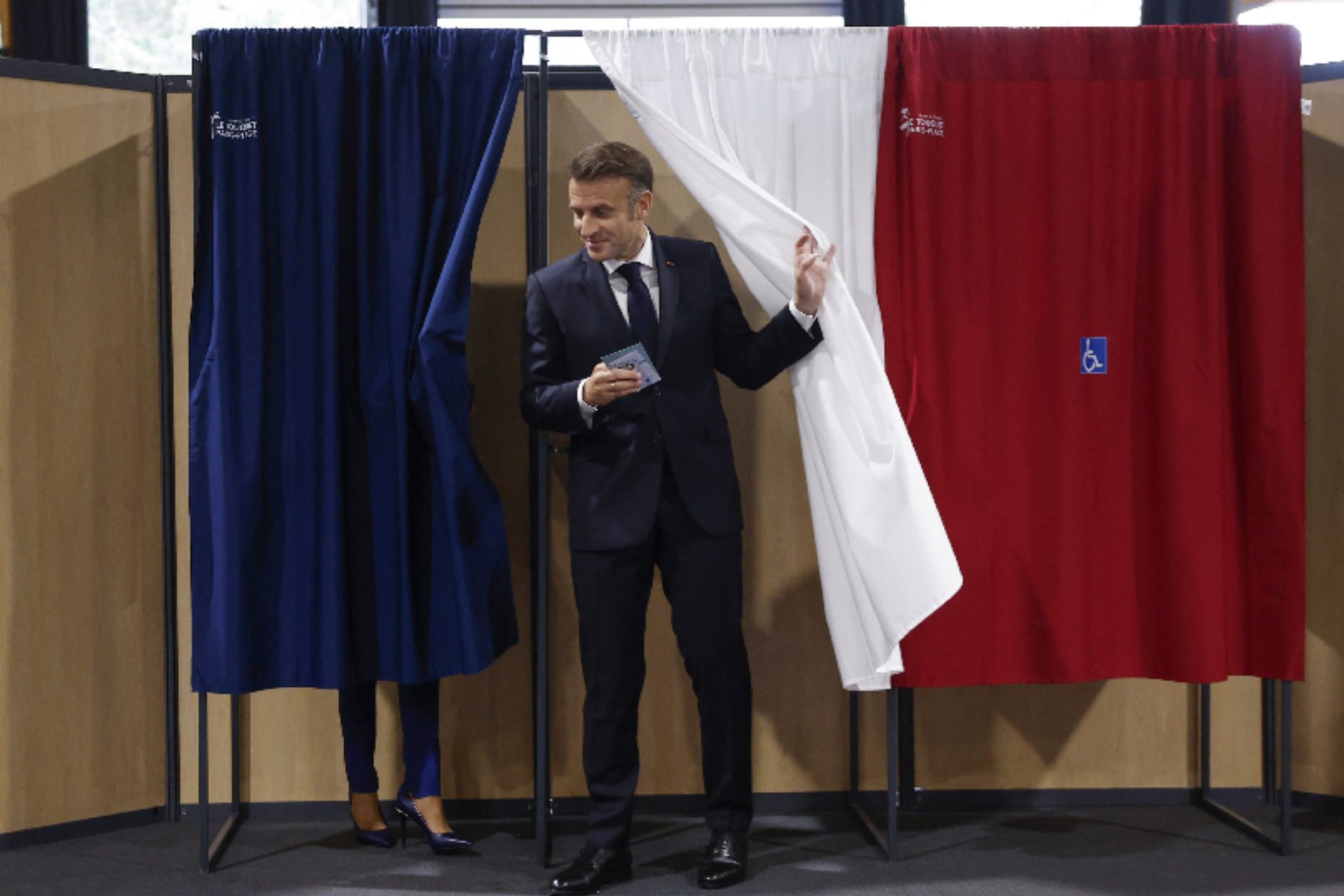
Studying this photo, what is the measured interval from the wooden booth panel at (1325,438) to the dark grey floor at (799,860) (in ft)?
0.74

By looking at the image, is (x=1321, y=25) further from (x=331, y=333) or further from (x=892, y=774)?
(x=331, y=333)

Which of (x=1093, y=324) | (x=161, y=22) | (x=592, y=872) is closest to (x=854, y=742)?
(x=592, y=872)

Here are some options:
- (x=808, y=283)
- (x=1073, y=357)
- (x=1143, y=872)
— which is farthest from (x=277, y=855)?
(x=1073, y=357)

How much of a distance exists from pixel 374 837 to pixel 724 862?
2.97 ft

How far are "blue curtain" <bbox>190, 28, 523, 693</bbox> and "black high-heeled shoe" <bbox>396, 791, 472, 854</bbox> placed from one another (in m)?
0.43

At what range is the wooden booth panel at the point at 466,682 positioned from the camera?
9.75 ft

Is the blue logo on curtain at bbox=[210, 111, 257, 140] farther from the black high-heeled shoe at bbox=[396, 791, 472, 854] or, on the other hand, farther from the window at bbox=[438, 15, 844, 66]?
the black high-heeled shoe at bbox=[396, 791, 472, 854]

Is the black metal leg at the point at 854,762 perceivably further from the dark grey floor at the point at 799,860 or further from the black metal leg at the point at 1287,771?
the black metal leg at the point at 1287,771

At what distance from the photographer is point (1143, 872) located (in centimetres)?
259

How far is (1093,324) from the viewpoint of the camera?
2.61 metres

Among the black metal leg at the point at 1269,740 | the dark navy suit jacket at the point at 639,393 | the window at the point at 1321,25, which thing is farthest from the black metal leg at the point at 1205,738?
the window at the point at 1321,25

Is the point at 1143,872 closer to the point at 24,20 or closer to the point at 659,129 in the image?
the point at 659,129

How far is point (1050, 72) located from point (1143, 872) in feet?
6.14

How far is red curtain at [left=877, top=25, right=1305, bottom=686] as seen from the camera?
258cm
